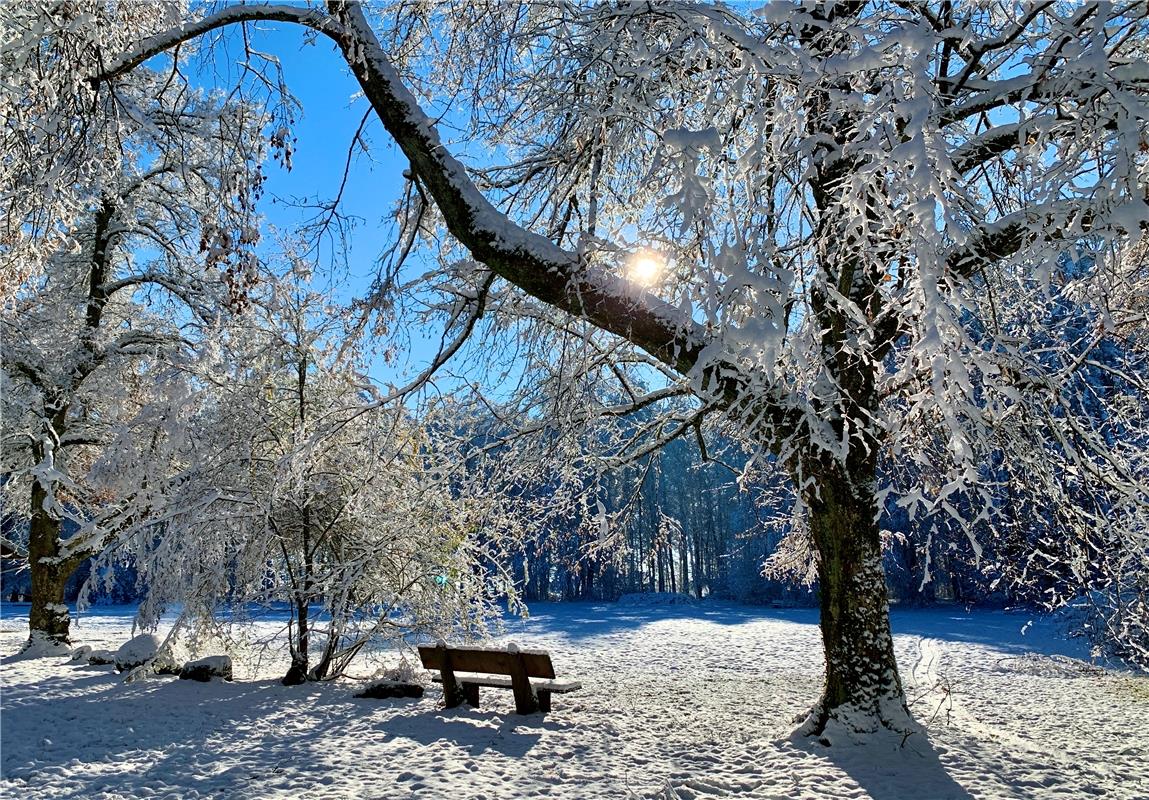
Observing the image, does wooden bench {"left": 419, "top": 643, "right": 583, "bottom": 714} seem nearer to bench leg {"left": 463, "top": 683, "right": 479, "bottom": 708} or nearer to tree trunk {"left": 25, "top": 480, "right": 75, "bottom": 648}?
bench leg {"left": 463, "top": 683, "right": 479, "bottom": 708}

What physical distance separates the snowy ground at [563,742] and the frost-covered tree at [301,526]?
3.58 ft

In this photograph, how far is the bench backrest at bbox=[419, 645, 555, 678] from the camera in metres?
6.98

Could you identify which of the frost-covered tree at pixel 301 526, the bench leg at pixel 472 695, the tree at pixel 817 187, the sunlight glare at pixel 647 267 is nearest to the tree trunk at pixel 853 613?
the tree at pixel 817 187

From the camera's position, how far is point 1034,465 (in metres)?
5.49

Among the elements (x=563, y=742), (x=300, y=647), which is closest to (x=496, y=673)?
(x=563, y=742)

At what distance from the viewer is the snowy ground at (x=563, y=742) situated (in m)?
4.89

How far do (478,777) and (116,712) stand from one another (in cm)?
499

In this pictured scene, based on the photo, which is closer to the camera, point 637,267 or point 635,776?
point 637,267

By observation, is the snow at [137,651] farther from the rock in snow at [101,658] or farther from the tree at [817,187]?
the tree at [817,187]

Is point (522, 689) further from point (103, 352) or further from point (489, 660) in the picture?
point (103, 352)

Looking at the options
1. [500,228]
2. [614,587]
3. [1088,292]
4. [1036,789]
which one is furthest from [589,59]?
[614,587]

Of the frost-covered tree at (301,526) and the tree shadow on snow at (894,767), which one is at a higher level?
the frost-covered tree at (301,526)

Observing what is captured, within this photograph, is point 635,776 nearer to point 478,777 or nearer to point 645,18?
point 478,777

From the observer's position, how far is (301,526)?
9.74m
